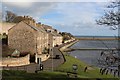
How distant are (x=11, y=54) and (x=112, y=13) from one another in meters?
31.2

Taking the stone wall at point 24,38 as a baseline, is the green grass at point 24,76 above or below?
below

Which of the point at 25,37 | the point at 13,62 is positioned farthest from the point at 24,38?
the point at 13,62

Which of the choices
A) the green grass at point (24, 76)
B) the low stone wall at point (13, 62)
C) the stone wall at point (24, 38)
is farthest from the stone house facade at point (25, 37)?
the green grass at point (24, 76)

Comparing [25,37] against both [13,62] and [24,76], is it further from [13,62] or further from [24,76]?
[24,76]

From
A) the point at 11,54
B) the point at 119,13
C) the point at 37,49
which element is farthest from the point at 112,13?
the point at 37,49

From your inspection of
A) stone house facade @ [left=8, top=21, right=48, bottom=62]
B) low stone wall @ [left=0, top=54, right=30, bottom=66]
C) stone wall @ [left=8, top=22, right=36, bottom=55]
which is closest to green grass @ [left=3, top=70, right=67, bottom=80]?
low stone wall @ [left=0, top=54, right=30, bottom=66]

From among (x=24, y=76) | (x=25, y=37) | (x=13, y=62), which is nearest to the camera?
(x=24, y=76)

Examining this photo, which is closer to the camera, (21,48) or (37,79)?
(37,79)

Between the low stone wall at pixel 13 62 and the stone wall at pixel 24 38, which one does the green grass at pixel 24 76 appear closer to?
the low stone wall at pixel 13 62

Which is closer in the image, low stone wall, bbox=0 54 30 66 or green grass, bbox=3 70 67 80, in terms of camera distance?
green grass, bbox=3 70 67 80

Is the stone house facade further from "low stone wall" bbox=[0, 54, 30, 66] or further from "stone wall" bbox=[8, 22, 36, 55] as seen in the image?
"low stone wall" bbox=[0, 54, 30, 66]

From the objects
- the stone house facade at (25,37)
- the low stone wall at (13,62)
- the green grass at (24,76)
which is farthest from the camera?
the stone house facade at (25,37)

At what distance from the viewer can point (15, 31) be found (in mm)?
43469

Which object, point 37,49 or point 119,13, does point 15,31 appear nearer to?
point 37,49
